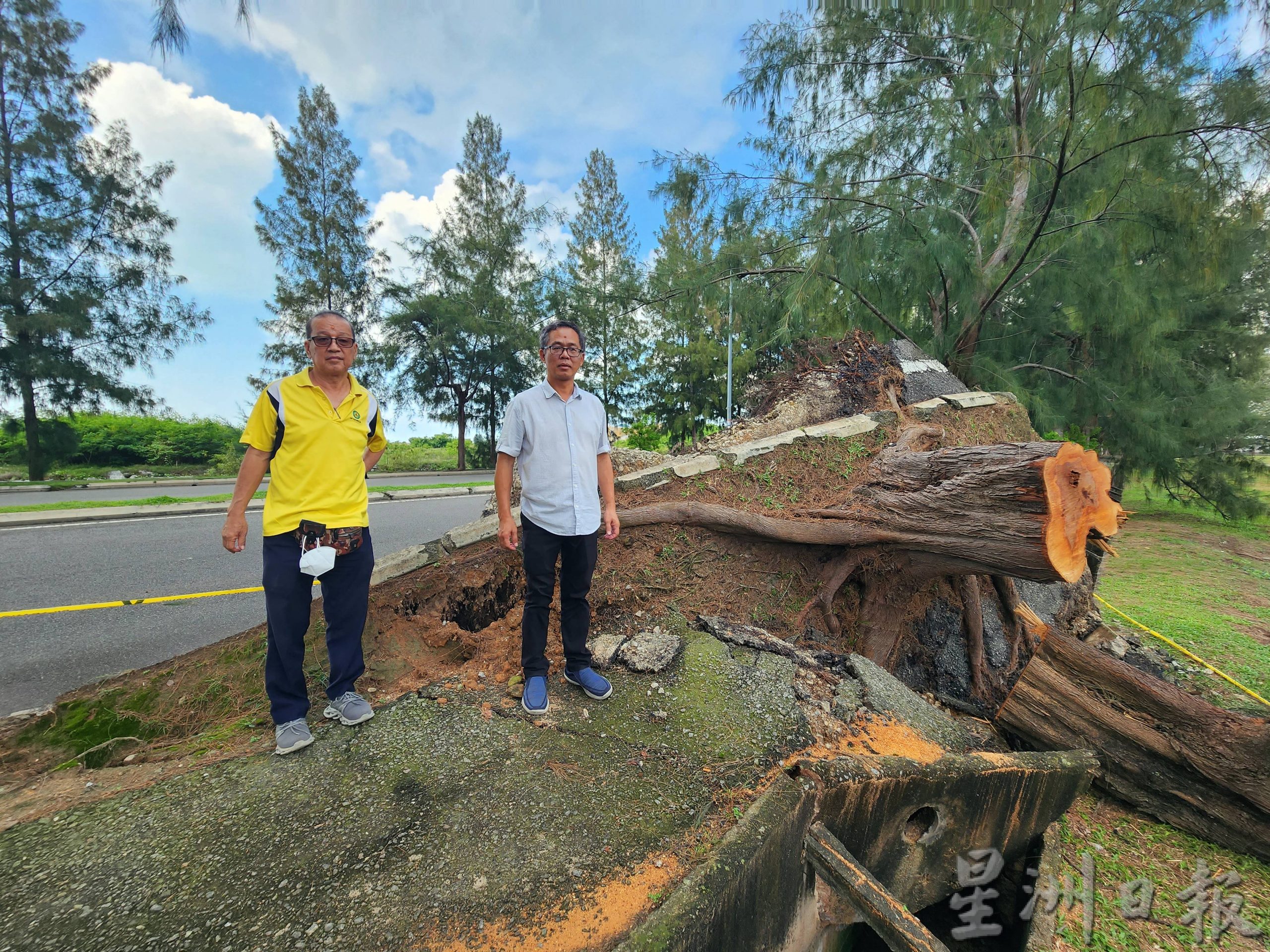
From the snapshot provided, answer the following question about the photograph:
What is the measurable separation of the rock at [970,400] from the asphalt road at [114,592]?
6285mm

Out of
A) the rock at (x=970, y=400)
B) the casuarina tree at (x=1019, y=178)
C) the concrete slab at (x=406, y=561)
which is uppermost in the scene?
the casuarina tree at (x=1019, y=178)

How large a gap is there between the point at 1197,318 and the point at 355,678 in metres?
16.3

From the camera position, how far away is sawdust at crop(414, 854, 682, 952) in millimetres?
1374

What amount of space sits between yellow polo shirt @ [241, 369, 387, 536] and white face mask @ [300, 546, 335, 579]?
114mm

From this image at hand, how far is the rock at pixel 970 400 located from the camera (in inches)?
189

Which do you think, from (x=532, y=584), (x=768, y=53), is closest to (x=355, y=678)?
(x=532, y=584)

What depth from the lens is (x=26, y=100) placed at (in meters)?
12.4

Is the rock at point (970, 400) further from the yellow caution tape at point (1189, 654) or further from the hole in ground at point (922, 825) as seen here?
the hole in ground at point (922, 825)

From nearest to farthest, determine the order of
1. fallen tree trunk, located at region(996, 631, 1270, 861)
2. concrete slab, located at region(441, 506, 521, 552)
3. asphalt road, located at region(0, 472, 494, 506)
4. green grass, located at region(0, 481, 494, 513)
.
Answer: fallen tree trunk, located at region(996, 631, 1270, 861), concrete slab, located at region(441, 506, 521, 552), green grass, located at region(0, 481, 494, 513), asphalt road, located at region(0, 472, 494, 506)

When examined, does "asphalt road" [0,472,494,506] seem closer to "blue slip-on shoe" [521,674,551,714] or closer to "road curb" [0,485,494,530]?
"road curb" [0,485,494,530]

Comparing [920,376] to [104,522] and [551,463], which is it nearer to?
[551,463]

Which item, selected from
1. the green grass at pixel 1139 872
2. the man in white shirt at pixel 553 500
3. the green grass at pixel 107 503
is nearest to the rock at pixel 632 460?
the man in white shirt at pixel 553 500

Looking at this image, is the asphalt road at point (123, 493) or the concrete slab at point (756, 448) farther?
the asphalt road at point (123, 493)

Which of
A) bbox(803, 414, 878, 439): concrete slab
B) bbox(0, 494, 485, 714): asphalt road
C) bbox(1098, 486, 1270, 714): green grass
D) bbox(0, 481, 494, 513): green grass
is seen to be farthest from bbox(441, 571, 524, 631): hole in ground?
bbox(0, 481, 494, 513): green grass
